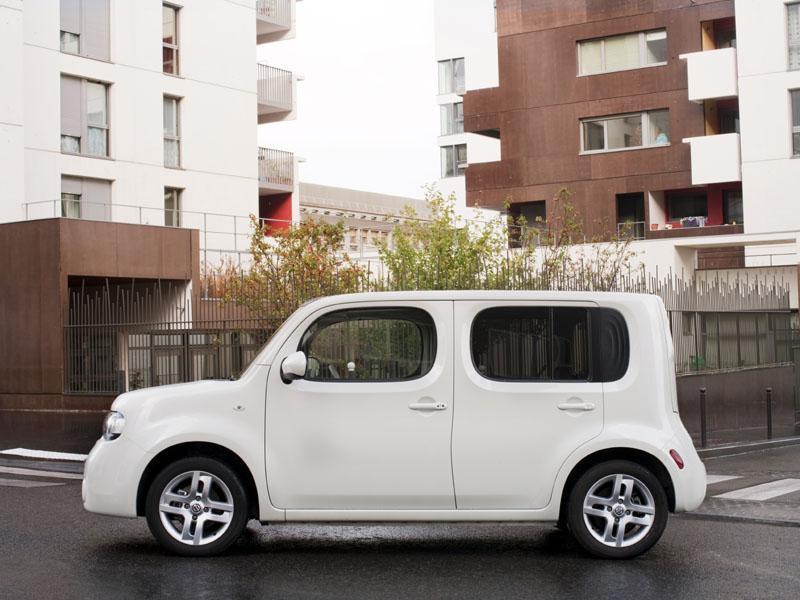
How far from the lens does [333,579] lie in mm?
7375

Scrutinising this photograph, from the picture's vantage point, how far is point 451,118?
72.8 metres

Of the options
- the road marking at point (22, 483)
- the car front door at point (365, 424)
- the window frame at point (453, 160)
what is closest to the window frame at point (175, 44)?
the road marking at point (22, 483)

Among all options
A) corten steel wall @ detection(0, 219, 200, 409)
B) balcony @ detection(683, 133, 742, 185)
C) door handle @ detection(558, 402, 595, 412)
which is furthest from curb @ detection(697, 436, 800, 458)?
balcony @ detection(683, 133, 742, 185)

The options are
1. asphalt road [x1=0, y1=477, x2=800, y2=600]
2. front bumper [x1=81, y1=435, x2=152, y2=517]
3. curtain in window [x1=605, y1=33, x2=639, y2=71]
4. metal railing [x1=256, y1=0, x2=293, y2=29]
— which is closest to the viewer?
asphalt road [x1=0, y1=477, x2=800, y2=600]

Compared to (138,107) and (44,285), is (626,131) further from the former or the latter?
(44,285)

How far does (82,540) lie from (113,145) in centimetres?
2703

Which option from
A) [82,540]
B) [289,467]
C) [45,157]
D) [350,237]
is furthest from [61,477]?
[350,237]

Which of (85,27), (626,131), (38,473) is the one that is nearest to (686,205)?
(626,131)

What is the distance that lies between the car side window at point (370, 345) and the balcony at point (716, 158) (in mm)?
29785

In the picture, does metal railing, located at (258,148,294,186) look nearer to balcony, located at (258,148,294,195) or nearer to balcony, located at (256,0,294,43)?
balcony, located at (258,148,294,195)

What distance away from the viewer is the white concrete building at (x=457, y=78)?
5606 cm

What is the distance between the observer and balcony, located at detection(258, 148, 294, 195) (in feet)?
138

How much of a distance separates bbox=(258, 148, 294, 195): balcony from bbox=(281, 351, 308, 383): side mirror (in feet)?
111

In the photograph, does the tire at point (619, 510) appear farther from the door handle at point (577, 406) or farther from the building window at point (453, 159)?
the building window at point (453, 159)
